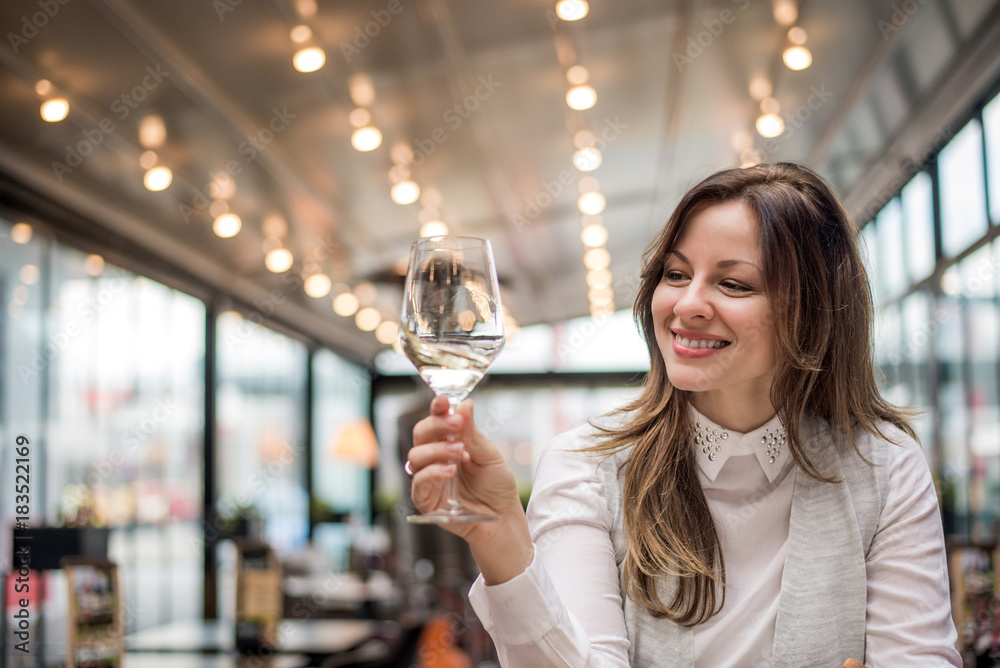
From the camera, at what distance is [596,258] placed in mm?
9844

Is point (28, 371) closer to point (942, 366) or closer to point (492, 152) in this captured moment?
point (492, 152)

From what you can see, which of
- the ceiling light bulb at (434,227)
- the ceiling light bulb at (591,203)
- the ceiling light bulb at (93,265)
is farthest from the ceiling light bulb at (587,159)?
the ceiling light bulb at (93,265)

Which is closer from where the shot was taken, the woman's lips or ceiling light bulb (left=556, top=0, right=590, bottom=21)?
the woman's lips

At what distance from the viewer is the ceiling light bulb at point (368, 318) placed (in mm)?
11219

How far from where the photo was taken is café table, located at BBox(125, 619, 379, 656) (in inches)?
147

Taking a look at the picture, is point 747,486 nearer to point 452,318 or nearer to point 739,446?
point 739,446

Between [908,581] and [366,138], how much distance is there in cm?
486

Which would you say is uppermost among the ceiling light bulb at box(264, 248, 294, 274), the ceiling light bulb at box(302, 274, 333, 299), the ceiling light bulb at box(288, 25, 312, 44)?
the ceiling light bulb at box(288, 25, 312, 44)

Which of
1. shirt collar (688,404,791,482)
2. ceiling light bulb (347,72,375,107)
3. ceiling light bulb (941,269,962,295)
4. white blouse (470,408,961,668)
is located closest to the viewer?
white blouse (470,408,961,668)

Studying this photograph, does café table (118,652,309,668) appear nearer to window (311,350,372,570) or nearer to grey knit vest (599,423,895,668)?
grey knit vest (599,423,895,668)

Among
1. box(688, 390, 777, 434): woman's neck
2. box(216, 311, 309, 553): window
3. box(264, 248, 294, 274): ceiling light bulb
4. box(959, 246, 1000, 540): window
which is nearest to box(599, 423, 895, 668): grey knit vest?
box(688, 390, 777, 434): woman's neck

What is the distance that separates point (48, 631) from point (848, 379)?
17.6 feet

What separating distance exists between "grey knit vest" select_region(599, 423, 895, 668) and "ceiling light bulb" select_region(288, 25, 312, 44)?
341 centimetres

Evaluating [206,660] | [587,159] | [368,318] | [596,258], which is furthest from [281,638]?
[368,318]
